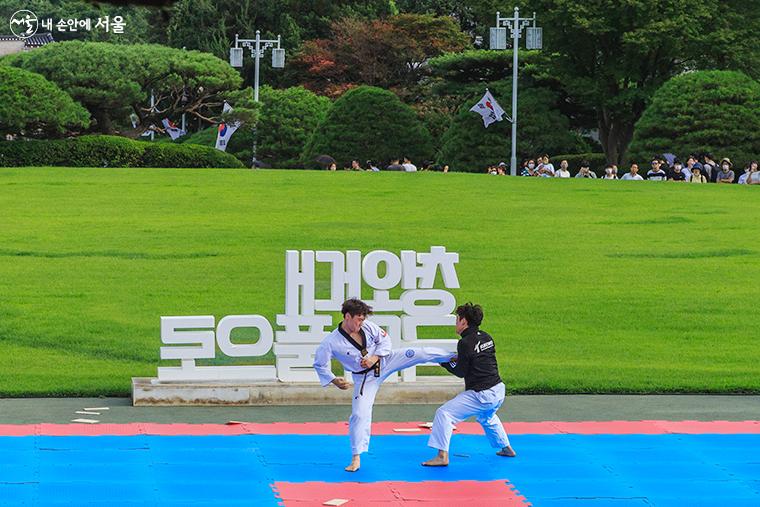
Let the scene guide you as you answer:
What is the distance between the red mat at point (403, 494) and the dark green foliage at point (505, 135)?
126 ft

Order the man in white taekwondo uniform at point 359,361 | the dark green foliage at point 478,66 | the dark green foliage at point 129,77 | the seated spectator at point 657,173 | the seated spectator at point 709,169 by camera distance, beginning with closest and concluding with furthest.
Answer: the man in white taekwondo uniform at point 359,361 < the seated spectator at point 657,173 < the seated spectator at point 709,169 < the dark green foliage at point 129,77 < the dark green foliage at point 478,66

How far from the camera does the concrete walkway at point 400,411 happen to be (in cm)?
1517

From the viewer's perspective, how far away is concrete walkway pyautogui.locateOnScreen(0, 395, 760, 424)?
15.2m

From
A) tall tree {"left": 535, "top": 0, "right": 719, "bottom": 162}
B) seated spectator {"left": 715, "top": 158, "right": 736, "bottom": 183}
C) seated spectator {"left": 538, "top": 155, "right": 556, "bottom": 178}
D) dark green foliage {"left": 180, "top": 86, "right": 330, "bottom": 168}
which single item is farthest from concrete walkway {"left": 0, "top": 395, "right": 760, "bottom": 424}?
dark green foliage {"left": 180, "top": 86, "right": 330, "bottom": 168}

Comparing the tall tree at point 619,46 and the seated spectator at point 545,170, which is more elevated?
the tall tree at point 619,46

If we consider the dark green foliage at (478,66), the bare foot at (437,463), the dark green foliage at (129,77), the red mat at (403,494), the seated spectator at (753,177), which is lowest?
the red mat at (403,494)

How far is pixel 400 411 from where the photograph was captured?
15836 millimetres

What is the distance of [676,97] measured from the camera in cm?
4134

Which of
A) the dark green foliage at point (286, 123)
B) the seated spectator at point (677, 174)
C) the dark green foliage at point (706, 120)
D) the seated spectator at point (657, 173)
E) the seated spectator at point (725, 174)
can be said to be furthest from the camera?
the dark green foliage at point (286, 123)

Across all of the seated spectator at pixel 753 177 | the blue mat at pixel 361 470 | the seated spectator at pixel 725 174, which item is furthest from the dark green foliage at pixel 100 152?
the blue mat at pixel 361 470

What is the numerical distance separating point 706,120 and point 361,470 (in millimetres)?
30389

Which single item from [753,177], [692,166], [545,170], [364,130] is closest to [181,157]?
[364,130]

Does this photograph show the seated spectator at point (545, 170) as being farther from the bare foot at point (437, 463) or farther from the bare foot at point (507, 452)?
the bare foot at point (437, 463)

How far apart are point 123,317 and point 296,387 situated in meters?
6.32
